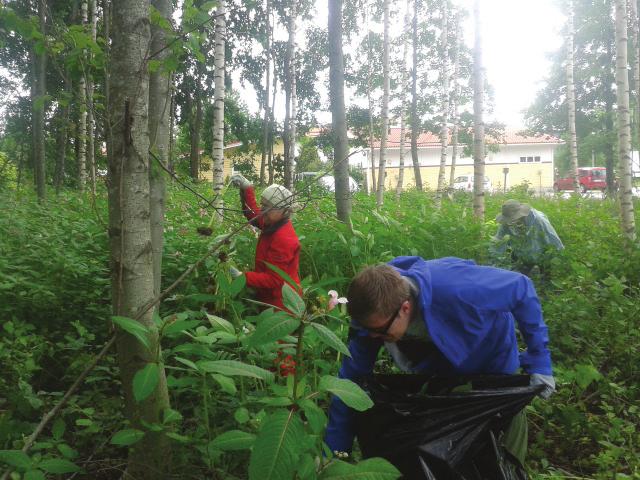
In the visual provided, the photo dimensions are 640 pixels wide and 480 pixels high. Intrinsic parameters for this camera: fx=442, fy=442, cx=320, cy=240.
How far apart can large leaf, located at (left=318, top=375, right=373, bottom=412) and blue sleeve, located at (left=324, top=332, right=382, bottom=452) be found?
70cm

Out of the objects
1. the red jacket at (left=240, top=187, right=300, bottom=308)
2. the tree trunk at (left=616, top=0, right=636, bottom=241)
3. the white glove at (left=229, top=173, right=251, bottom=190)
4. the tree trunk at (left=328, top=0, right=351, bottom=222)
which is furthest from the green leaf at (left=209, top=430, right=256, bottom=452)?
the tree trunk at (left=616, top=0, right=636, bottom=241)

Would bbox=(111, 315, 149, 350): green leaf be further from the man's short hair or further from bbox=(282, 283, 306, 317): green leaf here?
the man's short hair

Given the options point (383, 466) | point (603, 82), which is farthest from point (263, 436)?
point (603, 82)

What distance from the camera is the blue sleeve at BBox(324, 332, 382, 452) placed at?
6.23 ft

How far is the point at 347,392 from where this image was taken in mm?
1185

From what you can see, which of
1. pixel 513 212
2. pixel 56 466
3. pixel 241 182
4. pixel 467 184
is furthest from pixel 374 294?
pixel 467 184

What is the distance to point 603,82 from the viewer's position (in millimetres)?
22344

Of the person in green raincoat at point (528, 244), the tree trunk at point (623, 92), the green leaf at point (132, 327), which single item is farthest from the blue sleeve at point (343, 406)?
the tree trunk at point (623, 92)

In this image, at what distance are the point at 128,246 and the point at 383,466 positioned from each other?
44.2 inches

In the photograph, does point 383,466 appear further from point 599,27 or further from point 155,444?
point 599,27

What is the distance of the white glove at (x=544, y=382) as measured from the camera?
1.82m

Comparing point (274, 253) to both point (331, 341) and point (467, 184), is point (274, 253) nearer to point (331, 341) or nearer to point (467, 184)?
point (331, 341)

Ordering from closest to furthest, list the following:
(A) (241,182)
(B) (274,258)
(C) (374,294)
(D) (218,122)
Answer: (C) (374,294) < (B) (274,258) < (A) (241,182) < (D) (218,122)

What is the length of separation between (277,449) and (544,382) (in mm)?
1292
